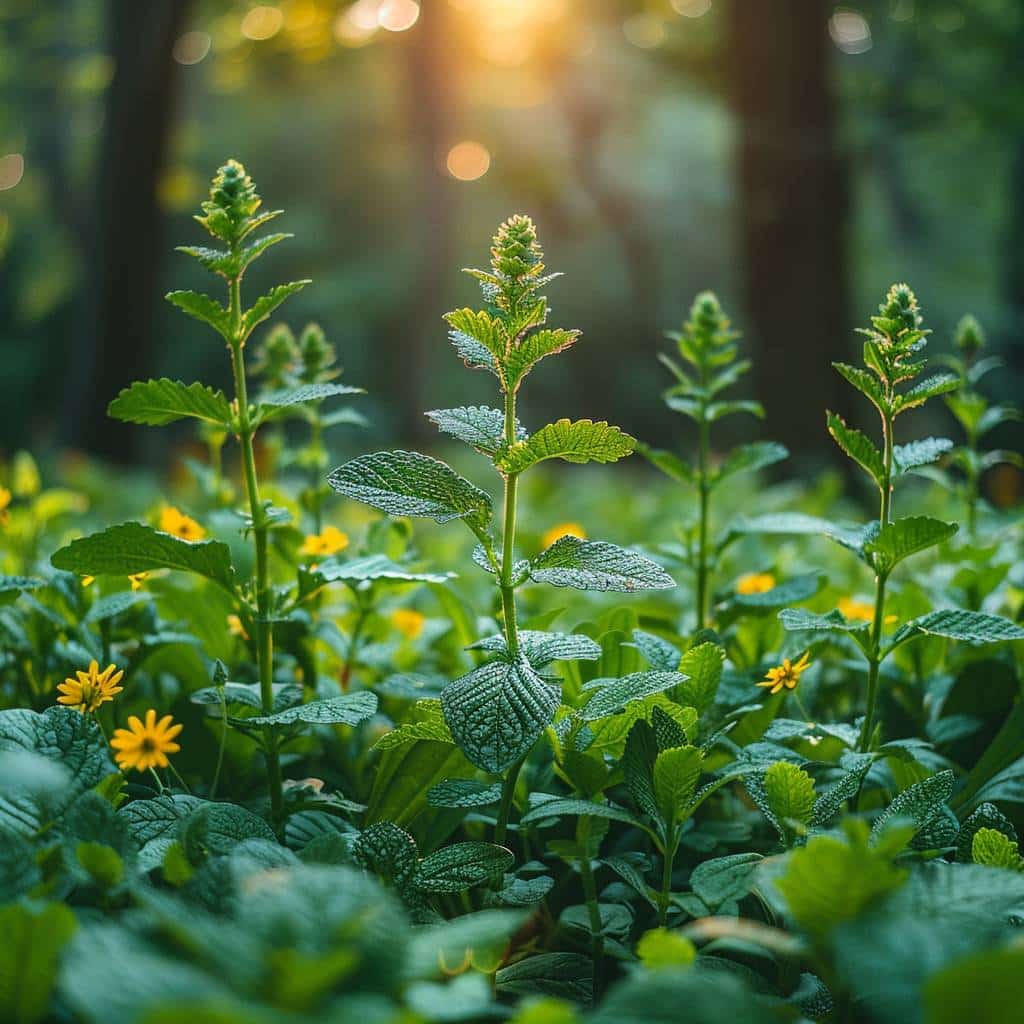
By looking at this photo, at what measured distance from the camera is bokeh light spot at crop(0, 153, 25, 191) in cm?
1658

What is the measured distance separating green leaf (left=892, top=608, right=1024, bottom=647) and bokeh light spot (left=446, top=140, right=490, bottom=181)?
1022cm

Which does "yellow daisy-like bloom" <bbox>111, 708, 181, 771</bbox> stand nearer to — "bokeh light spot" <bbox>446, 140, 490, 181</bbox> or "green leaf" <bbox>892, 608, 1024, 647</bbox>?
"green leaf" <bbox>892, 608, 1024, 647</bbox>

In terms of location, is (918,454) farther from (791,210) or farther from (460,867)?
(791,210)

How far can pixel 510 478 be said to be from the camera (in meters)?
1.13

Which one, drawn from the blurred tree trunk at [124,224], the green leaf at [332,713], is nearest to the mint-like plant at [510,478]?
the green leaf at [332,713]

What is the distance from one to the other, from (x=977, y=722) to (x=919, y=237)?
18354mm

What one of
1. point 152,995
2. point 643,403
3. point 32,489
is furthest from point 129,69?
point 643,403

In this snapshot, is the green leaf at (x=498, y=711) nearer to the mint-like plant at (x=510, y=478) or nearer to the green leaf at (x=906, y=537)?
the mint-like plant at (x=510, y=478)

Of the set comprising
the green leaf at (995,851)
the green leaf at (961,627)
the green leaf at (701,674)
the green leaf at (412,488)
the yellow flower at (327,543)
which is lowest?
the green leaf at (995,851)

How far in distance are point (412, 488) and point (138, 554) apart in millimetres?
313

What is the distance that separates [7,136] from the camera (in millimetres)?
14586

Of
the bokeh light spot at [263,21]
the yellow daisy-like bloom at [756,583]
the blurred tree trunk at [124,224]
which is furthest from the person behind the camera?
the bokeh light spot at [263,21]

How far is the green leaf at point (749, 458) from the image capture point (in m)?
1.63

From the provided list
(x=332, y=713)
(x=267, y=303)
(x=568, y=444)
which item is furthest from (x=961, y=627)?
(x=267, y=303)
